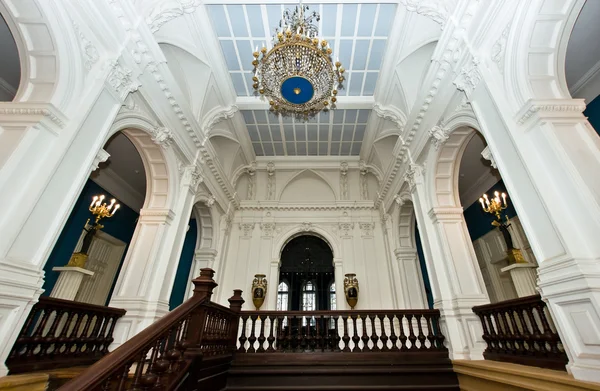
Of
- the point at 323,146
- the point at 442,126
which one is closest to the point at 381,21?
the point at 442,126

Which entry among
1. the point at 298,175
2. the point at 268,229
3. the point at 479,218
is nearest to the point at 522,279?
the point at 479,218

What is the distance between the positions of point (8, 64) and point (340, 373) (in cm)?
835

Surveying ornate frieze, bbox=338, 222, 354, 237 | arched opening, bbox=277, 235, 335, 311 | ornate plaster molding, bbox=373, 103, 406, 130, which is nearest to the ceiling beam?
ornate plaster molding, bbox=373, 103, 406, 130

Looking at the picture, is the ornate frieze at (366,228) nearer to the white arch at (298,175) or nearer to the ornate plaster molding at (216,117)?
the white arch at (298,175)

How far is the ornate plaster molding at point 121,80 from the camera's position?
13.2ft

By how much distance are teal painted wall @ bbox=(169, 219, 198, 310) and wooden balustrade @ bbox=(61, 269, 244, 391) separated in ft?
15.1

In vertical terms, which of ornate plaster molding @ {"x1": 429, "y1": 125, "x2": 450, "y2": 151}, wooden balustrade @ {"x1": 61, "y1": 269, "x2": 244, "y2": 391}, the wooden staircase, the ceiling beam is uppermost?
the ceiling beam

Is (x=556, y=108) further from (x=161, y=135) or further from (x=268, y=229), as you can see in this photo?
(x=268, y=229)

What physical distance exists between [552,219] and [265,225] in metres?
7.81

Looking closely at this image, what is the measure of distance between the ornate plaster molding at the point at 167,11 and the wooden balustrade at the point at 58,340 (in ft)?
14.5

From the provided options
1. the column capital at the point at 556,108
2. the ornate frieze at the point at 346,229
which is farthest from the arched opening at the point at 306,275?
the column capital at the point at 556,108

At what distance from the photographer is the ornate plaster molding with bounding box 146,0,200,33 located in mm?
4637

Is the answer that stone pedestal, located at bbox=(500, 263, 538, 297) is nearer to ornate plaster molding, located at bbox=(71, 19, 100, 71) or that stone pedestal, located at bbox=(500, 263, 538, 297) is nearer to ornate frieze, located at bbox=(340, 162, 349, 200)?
ornate frieze, located at bbox=(340, 162, 349, 200)

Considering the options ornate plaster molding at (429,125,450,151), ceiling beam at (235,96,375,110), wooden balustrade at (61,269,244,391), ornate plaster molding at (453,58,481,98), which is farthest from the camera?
ceiling beam at (235,96,375,110)
